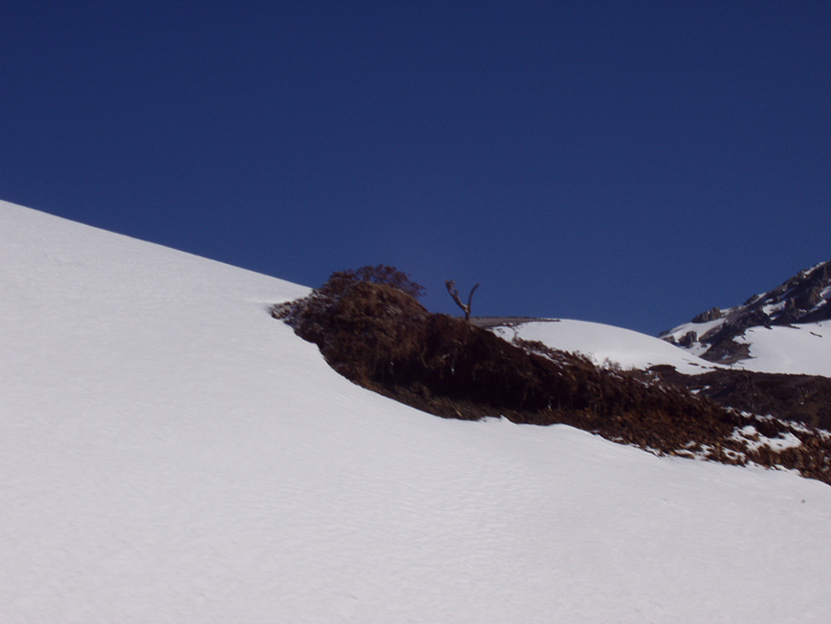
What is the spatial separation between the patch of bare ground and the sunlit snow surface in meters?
0.72

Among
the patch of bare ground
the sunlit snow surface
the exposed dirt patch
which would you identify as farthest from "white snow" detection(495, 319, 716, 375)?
the sunlit snow surface

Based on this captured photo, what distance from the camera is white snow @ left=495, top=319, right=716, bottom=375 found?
17.5 m

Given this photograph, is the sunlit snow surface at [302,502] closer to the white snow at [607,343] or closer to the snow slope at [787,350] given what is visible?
the white snow at [607,343]

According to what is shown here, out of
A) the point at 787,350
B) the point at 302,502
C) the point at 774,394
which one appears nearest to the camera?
the point at 302,502

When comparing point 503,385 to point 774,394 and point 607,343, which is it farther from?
point 607,343

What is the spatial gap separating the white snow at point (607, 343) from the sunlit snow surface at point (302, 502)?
10649mm

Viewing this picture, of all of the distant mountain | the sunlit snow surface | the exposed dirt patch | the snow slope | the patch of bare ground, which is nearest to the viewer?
the sunlit snow surface

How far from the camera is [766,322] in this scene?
50.4 meters

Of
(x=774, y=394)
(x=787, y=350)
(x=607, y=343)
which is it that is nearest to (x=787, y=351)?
(x=787, y=350)

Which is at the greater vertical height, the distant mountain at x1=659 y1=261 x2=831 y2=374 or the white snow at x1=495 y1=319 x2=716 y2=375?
the distant mountain at x1=659 y1=261 x2=831 y2=374

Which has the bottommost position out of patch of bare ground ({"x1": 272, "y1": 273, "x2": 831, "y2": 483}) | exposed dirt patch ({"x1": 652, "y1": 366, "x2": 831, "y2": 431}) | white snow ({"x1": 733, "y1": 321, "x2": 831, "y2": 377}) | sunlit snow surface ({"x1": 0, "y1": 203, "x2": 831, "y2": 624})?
sunlit snow surface ({"x1": 0, "y1": 203, "x2": 831, "y2": 624})

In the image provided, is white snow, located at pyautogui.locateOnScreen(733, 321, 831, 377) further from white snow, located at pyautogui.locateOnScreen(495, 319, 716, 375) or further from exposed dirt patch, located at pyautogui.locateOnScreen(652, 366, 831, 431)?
exposed dirt patch, located at pyautogui.locateOnScreen(652, 366, 831, 431)

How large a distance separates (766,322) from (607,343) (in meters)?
38.2

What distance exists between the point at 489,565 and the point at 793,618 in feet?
6.55
